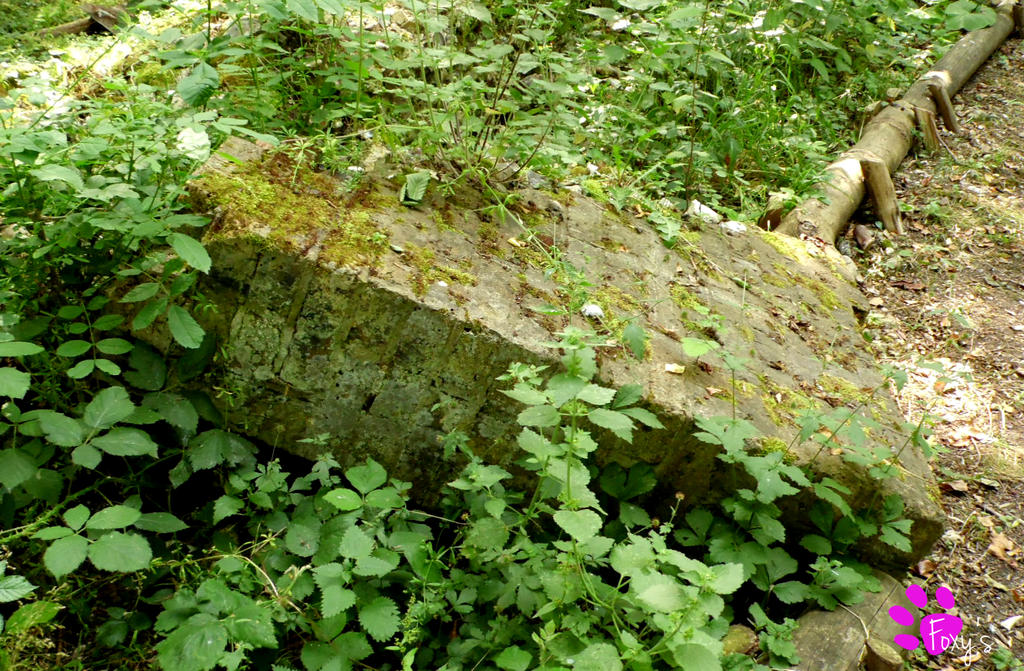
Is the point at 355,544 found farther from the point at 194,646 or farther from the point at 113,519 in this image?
the point at 113,519

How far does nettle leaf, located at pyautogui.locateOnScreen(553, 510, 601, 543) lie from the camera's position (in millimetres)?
1794

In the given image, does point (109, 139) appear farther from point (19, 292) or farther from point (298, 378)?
point (298, 378)

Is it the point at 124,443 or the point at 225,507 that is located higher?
the point at 124,443

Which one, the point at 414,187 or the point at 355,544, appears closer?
the point at 355,544

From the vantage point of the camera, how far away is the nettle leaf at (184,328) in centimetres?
211

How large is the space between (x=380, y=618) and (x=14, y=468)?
1053 millimetres

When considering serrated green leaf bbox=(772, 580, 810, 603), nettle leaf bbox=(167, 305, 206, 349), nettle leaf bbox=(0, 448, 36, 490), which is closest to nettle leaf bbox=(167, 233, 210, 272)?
nettle leaf bbox=(167, 305, 206, 349)

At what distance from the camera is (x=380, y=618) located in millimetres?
1983

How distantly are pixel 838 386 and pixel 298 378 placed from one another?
2.07 meters

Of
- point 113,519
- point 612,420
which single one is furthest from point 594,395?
point 113,519

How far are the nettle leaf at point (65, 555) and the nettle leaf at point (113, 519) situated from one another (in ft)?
0.15

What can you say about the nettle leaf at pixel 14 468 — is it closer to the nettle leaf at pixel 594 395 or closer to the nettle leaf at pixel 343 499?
the nettle leaf at pixel 343 499

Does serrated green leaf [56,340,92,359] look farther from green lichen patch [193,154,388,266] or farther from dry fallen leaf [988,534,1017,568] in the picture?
dry fallen leaf [988,534,1017,568]

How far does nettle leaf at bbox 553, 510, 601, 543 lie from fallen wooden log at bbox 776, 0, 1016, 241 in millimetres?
3050
